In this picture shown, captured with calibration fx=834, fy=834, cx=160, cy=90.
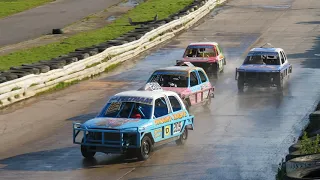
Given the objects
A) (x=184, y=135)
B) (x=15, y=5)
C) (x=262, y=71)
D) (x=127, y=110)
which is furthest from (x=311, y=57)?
(x=15, y=5)

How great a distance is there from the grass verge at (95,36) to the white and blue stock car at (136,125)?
16874mm

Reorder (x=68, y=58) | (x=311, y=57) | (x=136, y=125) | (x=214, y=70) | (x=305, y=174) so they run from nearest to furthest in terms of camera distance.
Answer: (x=305, y=174) → (x=136, y=125) → (x=214, y=70) → (x=68, y=58) → (x=311, y=57)

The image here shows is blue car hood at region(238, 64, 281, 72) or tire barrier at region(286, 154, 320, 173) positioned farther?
blue car hood at region(238, 64, 281, 72)

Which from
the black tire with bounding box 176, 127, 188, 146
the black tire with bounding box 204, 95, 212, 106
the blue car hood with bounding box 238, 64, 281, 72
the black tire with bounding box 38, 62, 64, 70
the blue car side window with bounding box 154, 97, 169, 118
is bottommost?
the black tire with bounding box 204, 95, 212, 106

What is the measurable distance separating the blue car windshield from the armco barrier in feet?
27.0

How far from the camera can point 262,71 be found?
3084cm

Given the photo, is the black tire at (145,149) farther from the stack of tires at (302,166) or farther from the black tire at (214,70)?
the black tire at (214,70)

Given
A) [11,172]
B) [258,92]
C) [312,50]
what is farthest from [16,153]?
[312,50]

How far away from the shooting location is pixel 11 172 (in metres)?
18.2

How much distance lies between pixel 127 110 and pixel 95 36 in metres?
28.4

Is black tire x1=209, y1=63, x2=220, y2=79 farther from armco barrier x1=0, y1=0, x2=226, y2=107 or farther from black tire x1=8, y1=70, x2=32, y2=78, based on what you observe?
black tire x1=8, y1=70, x2=32, y2=78

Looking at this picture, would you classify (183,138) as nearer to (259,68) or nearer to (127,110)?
(127,110)

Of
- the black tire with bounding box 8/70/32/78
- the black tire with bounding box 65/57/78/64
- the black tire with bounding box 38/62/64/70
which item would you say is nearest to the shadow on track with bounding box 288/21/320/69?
the black tire with bounding box 65/57/78/64

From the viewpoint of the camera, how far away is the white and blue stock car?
62.1 feet
